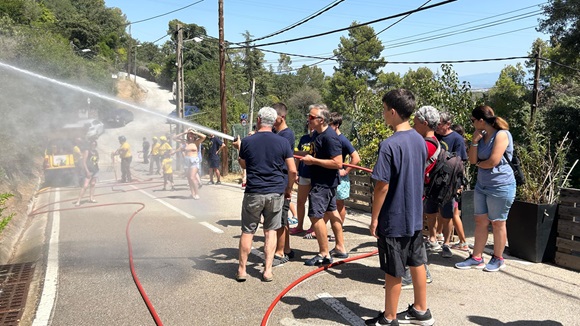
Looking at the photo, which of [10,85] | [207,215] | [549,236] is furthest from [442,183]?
[10,85]

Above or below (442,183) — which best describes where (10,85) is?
above

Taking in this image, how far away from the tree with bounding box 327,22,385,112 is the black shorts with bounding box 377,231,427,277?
5019 centimetres

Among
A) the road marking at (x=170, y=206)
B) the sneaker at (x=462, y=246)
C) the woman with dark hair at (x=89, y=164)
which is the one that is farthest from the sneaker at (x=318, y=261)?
the woman with dark hair at (x=89, y=164)

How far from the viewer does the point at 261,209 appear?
470 centimetres

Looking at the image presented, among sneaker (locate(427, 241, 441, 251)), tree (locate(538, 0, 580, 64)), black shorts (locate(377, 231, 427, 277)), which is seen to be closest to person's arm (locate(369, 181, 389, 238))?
black shorts (locate(377, 231, 427, 277))

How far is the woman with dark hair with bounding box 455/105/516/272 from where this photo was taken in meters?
4.68

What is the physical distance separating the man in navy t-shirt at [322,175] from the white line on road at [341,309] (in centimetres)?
88

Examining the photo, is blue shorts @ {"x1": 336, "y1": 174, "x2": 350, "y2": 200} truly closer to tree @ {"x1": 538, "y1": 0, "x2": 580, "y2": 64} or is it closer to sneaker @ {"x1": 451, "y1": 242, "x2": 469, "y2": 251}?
sneaker @ {"x1": 451, "y1": 242, "x2": 469, "y2": 251}

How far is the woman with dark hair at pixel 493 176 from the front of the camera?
4676mm

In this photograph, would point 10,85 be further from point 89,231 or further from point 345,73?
point 345,73

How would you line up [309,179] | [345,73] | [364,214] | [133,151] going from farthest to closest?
[345,73] → [133,151] → [364,214] → [309,179]

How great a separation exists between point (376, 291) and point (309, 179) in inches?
75.7

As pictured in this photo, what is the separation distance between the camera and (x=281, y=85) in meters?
69.1

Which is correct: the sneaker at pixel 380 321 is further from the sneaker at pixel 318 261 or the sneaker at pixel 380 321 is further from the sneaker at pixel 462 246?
the sneaker at pixel 462 246
